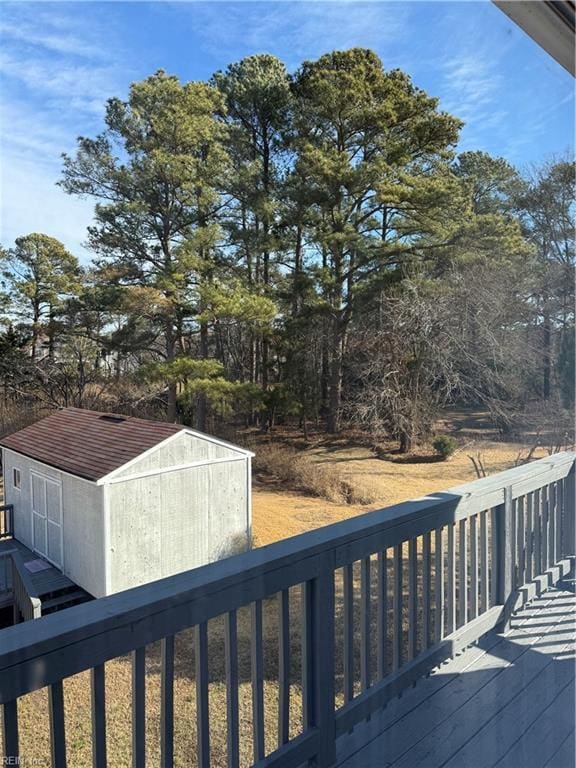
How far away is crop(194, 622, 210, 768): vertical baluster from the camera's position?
1.03 meters

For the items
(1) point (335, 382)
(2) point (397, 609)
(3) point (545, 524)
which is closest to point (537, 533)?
(3) point (545, 524)

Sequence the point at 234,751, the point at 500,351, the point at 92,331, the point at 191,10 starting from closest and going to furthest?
the point at 92,331 → the point at 191,10 → the point at 234,751 → the point at 500,351

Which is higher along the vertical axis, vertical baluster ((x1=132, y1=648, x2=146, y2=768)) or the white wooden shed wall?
the white wooden shed wall

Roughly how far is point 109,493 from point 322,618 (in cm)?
76

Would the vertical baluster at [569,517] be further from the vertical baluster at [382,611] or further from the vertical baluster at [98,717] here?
the vertical baluster at [98,717]

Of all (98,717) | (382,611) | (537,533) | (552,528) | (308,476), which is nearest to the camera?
(98,717)

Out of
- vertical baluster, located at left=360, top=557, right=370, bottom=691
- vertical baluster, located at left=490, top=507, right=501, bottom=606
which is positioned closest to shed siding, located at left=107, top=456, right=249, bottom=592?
vertical baluster, located at left=360, top=557, right=370, bottom=691

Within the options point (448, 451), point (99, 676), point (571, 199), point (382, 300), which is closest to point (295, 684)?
point (99, 676)

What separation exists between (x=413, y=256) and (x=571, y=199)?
1.02 m

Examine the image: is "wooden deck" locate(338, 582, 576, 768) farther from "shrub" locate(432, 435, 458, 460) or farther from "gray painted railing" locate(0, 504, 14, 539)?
"gray painted railing" locate(0, 504, 14, 539)

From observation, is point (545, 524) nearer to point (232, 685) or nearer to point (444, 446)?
point (444, 446)

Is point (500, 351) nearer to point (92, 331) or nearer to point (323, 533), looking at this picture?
point (323, 533)

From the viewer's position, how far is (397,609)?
5.29ft

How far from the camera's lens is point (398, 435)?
4.55 feet
